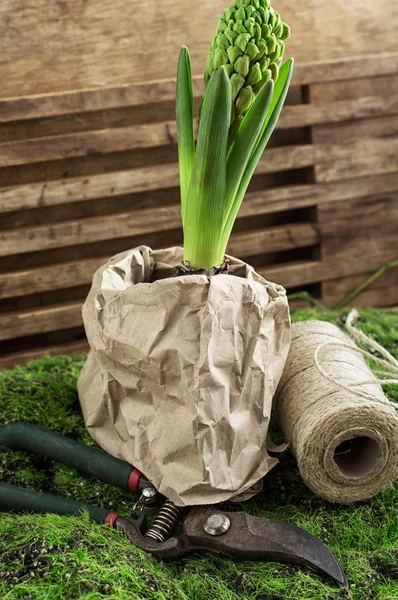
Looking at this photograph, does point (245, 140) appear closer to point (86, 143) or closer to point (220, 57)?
point (220, 57)

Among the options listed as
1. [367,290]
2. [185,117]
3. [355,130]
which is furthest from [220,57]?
[367,290]

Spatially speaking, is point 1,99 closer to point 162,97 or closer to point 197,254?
point 162,97

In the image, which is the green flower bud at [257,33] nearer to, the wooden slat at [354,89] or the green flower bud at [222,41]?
the green flower bud at [222,41]

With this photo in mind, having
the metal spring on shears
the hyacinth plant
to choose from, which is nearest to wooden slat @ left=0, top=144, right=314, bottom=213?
the hyacinth plant

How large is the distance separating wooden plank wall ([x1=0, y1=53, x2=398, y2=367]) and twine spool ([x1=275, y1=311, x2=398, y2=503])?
2.97ft

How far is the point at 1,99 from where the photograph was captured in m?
2.04

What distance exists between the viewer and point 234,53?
56.4 inches

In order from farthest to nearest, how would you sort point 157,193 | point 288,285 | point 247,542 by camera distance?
point 288,285 < point 157,193 < point 247,542

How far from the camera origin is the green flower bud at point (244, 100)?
4.78 ft

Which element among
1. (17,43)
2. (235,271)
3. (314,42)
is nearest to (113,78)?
(17,43)

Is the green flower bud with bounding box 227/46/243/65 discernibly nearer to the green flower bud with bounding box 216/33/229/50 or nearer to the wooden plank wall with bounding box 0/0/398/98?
the green flower bud with bounding box 216/33/229/50

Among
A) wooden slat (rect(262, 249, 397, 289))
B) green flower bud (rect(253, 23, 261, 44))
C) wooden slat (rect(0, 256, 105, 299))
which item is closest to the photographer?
green flower bud (rect(253, 23, 261, 44))

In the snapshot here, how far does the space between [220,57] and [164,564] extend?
96 cm

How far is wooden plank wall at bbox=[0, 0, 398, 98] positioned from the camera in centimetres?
205
